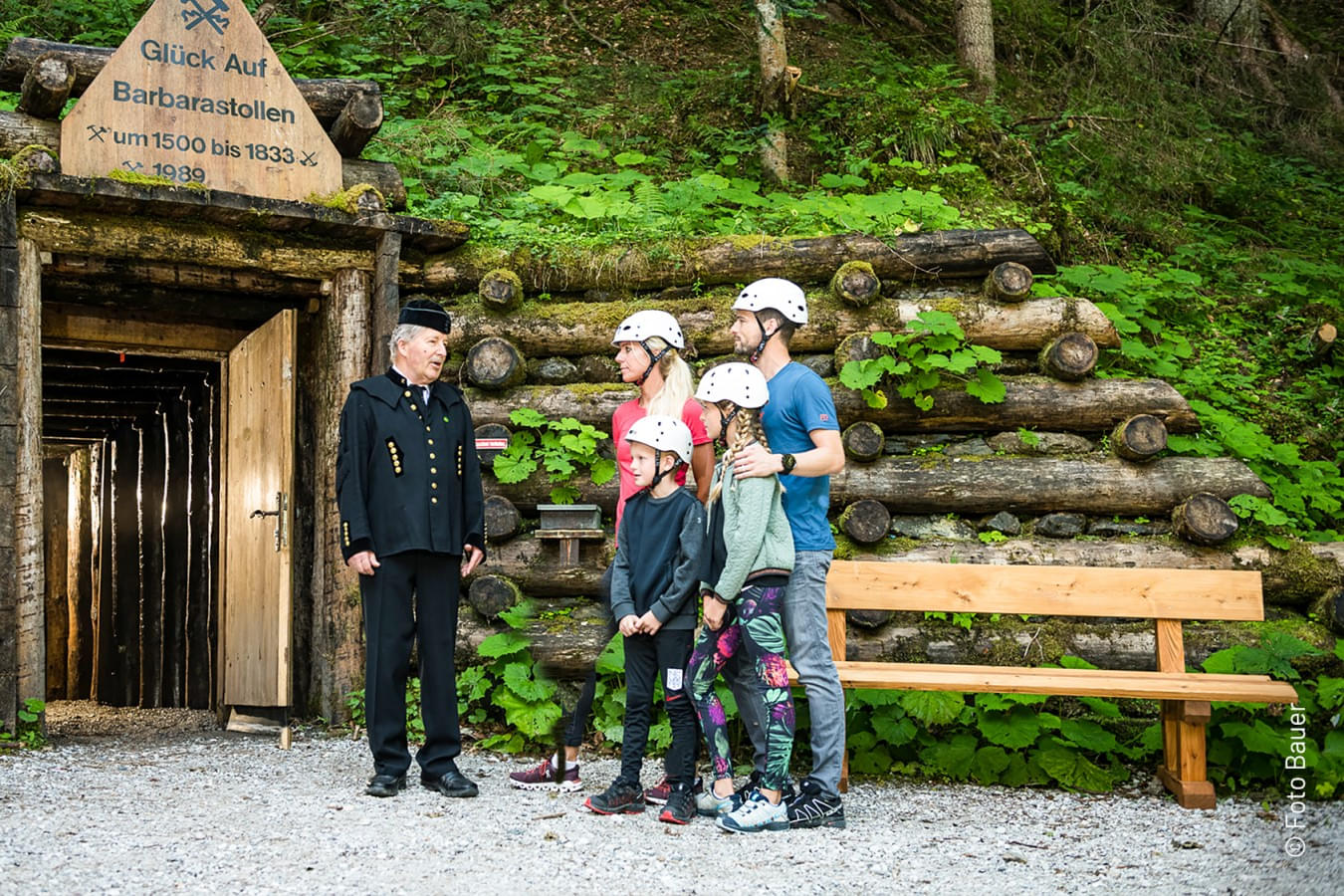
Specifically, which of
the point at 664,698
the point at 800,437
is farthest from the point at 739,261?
the point at 664,698

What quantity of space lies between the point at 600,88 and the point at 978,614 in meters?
7.27

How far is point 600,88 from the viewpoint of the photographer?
11703 mm

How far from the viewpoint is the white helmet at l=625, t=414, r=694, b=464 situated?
4930 mm

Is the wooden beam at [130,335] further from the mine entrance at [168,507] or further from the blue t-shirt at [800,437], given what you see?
the blue t-shirt at [800,437]

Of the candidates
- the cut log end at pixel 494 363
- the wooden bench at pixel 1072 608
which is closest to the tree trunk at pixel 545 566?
the cut log end at pixel 494 363

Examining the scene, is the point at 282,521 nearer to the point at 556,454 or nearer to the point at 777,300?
the point at 556,454

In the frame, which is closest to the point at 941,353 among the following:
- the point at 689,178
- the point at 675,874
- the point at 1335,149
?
the point at 689,178

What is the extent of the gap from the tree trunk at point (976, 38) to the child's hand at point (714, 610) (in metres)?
8.54

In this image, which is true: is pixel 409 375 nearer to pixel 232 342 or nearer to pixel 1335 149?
pixel 232 342

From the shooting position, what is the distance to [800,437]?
195 inches

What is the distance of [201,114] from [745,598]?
459cm

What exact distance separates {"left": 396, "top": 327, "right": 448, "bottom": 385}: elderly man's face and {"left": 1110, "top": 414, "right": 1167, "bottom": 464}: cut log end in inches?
163

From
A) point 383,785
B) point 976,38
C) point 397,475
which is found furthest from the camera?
point 976,38

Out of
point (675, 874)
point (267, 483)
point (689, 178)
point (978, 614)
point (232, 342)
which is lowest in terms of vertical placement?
point (675, 874)
